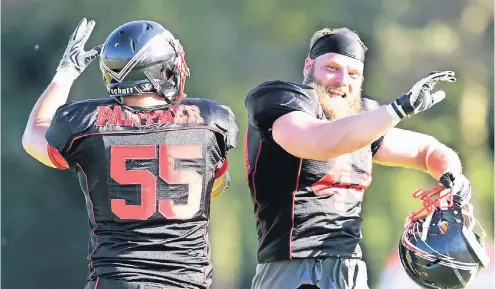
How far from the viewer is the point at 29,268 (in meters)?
10.0

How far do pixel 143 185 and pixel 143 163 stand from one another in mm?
87

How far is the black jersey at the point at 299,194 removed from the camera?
3830 mm

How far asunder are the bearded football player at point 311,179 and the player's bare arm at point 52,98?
0.84 metres

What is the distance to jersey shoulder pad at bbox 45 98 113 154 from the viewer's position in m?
3.51

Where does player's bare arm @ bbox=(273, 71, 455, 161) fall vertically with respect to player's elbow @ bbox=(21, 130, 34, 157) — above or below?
above

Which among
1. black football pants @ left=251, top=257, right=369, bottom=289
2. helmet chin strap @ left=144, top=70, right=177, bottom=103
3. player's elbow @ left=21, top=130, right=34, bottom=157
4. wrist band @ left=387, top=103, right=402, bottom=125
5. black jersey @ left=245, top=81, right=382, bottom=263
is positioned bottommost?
black football pants @ left=251, top=257, right=369, bottom=289

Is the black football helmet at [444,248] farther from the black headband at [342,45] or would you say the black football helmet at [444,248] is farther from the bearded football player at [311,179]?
the black headband at [342,45]

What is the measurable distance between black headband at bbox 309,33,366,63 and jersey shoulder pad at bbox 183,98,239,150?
2.30 feet

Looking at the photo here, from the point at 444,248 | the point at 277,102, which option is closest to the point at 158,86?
the point at 277,102

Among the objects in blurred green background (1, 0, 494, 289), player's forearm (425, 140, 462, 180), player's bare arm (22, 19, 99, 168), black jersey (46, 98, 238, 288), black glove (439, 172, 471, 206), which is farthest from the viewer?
blurred green background (1, 0, 494, 289)

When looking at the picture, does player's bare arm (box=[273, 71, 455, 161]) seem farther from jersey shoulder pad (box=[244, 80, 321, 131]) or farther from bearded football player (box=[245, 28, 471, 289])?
jersey shoulder pad (box=[244, 80, 321, 131])

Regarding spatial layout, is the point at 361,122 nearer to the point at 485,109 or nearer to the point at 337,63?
the point at 337,63

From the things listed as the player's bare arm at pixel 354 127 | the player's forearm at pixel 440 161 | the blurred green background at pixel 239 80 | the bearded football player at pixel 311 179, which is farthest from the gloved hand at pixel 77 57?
the blurred green background at pixel 239 80

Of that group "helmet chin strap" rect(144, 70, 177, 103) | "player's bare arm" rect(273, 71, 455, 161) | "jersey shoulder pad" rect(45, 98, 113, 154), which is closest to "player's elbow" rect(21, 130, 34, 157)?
"jersey shoulder pad" rect(45, 98, 113, 154)
